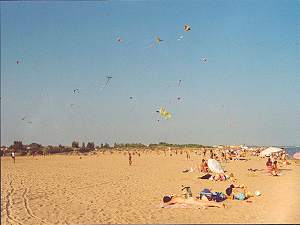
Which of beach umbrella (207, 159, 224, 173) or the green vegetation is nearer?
beach umbrella (207, 159, 224, 173)

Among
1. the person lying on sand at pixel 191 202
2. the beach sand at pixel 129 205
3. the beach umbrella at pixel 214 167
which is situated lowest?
the beach sand at pixel 129 205

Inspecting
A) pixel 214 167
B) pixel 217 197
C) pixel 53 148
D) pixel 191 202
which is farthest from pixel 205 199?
pixel 53 148

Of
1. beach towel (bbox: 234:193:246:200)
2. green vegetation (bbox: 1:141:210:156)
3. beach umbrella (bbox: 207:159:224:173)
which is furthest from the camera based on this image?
green vegetation (bbox: 1:141:210:156)

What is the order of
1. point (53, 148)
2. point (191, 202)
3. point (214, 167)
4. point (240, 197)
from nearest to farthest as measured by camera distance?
1. point (191, 202)
2. point (240, 197)
3. point (214, 167)
4. point (53, 148)

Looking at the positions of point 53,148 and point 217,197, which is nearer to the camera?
point 217,197

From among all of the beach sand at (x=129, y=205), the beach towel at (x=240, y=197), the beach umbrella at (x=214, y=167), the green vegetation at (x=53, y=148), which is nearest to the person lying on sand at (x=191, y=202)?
the beach sand at (x=129, y=205)

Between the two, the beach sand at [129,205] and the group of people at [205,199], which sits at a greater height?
the group of people at [205,199]

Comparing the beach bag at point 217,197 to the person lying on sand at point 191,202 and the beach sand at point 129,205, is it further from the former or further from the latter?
the person lying on sand at point 191,202

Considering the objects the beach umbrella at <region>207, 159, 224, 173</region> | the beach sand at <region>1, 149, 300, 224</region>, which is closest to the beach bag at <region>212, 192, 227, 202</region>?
the beach sand at <region>1, 149, 300, 224</region>

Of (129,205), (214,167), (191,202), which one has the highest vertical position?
(214,167)

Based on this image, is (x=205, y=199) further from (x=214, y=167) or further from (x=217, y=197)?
(x=214, y=167)

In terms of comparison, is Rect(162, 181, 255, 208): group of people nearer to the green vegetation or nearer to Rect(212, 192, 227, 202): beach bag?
Rect(212, 192, 227, 202): beach bag

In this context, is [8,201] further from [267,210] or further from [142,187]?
[267,210]

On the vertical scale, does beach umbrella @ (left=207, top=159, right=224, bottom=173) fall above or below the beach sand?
above
